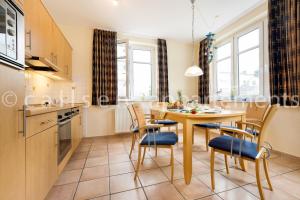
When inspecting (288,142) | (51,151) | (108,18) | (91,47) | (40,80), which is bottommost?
(288,142)

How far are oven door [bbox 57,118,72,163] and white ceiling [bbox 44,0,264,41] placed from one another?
221cm

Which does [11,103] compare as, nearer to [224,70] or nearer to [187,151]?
[187,151]

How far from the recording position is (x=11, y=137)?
92 cm

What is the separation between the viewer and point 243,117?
1.94 m

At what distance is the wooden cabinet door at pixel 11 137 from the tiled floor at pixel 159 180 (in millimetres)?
665

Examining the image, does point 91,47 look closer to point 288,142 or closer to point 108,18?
point 108,18

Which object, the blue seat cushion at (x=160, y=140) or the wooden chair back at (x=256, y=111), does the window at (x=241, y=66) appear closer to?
the wooden chair back at (x=256, y=111)

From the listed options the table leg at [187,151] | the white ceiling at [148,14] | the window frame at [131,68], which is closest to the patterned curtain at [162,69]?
the window frame at [131,68]

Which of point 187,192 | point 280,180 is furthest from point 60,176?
point 280,180

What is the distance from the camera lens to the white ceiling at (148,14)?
2665 millimetres

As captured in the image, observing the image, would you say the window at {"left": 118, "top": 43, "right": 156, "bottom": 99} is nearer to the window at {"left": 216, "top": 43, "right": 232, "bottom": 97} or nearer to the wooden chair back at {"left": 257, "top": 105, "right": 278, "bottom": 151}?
the window at {"left": 216, "top": 43, "right": 232, "bottom": 97}

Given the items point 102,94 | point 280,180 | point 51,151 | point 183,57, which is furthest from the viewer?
point 183,57

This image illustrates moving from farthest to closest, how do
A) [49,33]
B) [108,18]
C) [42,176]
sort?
[108,18] < [49,33] < [42,176]

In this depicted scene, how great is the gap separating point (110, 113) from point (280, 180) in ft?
10.9
